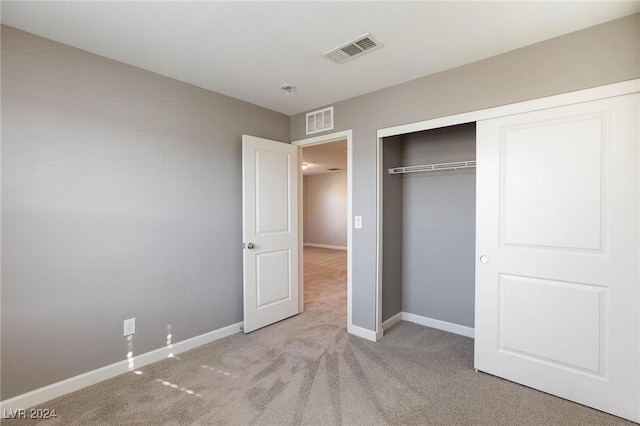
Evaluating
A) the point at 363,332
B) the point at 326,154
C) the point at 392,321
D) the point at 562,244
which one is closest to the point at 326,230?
the point at 326,154

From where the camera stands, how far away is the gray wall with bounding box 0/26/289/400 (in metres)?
2.03

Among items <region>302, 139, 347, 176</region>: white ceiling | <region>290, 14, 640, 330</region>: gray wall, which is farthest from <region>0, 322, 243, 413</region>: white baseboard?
<region>302, 139, 347, 176</region>: white ceiling

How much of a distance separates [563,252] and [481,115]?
1.19m

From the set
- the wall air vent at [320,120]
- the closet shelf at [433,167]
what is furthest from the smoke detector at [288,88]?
the closet shelf at [433,167]

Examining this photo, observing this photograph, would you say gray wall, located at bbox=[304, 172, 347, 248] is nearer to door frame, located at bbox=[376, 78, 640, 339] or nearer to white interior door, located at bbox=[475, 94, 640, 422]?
door frame, located at bbox=[376, 78, 640, 339]

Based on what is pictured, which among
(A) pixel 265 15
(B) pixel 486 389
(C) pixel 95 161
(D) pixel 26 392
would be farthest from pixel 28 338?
(B) pixel 486 389

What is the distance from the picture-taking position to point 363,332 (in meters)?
3.19

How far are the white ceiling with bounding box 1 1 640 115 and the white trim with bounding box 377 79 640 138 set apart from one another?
42 centimetres

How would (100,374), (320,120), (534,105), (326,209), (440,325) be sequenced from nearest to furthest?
1. (534,105)
2. (100,374)
3. (440,325)
4. (320,120)
5. (326,209)

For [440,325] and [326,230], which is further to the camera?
[326,230]

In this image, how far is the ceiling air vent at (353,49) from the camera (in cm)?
216

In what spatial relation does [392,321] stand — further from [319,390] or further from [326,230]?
[326,230]

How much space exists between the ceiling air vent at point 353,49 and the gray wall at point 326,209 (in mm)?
7464

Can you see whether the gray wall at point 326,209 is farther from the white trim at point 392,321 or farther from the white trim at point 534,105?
the white trim at point 534,105
